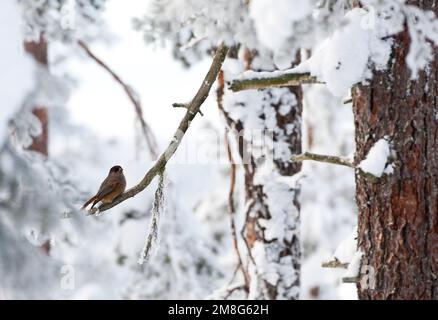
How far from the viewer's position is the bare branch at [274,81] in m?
4.41

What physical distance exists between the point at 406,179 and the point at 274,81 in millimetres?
1034

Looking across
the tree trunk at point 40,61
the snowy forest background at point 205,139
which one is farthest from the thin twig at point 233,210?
the tree trunk at point 40,61

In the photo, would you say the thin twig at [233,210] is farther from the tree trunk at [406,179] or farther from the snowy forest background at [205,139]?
the tree trunk at [406,179]

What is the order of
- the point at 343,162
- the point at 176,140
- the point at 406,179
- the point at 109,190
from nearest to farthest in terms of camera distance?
the point at 176,140
the point at 406,179
the point at 343,162
the point at 109,190

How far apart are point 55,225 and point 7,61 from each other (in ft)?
2.40

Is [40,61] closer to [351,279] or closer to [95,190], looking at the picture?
[95,190]

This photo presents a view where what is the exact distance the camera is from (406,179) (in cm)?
416

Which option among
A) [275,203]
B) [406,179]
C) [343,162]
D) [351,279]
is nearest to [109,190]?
[343,162]

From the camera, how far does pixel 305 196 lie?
19.2 metres

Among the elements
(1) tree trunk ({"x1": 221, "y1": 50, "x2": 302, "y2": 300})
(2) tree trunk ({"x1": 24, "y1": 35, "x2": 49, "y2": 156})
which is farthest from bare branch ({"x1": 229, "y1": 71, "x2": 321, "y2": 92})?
(2) tree trunk ({"x1": 24, "y1": 35, "x2": 49, "y2": 156})

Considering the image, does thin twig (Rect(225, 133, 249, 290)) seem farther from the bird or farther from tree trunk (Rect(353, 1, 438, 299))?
tree trunk (Rect(353, 1, 438, 299))

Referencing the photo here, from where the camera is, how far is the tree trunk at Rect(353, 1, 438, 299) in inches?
164
